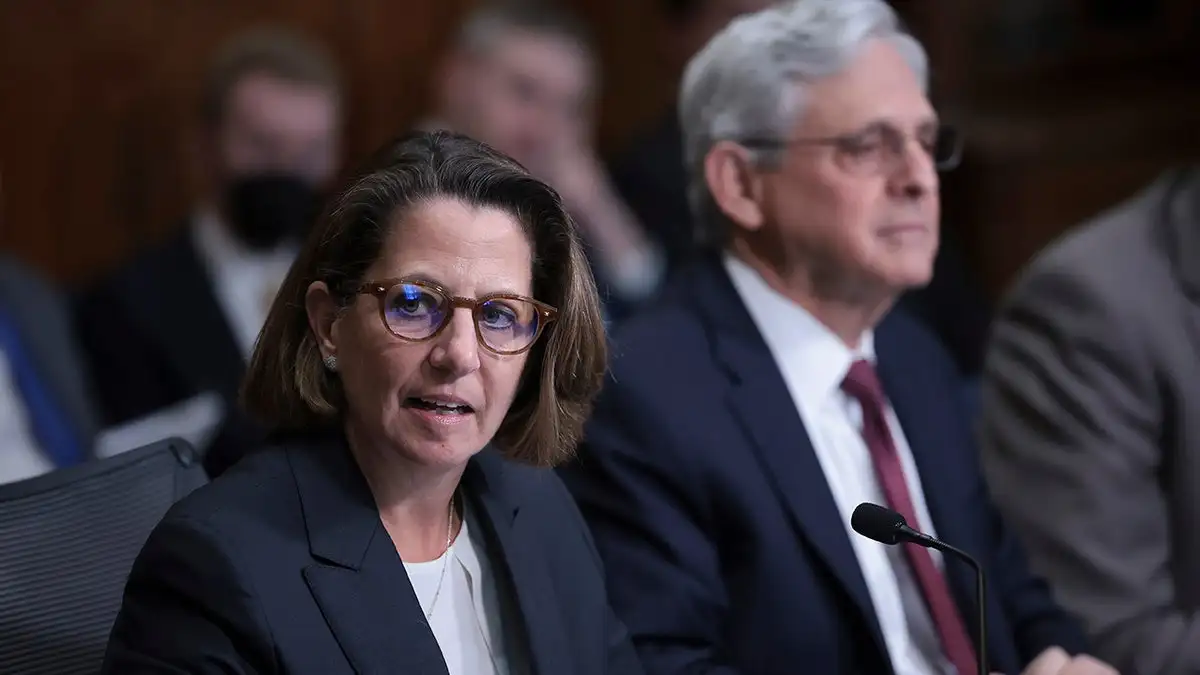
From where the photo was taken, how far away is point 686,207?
3.90 metres

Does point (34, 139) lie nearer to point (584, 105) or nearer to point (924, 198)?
point (584, 105)

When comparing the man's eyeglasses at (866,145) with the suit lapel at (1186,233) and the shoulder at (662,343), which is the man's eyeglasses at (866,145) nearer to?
the shoulder at (662,343)

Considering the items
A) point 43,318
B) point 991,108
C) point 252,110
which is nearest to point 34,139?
point 252,110

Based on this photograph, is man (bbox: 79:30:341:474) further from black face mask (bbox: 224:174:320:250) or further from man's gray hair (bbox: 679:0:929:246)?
man's gray hair (bbox: 679:0:929:246)

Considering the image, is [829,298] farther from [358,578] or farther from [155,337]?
[155,337]

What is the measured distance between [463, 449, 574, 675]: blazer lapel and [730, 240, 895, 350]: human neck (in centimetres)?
57

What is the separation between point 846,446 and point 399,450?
2.42 ft

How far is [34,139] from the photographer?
390 cm

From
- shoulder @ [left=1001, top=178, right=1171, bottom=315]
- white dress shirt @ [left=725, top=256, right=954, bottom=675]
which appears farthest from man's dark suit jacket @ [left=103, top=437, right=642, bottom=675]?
shoulder @ [left=1001, top=178, right=1171, bottom=315]

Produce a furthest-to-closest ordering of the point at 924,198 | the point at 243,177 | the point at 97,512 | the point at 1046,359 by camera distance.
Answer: the point at 243,177 → the point at 1046,359 → the point at 924,198 → the point at 97,512

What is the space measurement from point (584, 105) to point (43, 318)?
5.27ft

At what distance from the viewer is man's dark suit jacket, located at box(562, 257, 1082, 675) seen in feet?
5.94

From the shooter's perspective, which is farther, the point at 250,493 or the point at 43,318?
the point at 43,318

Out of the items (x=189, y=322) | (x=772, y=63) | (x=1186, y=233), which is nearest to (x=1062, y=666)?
(x=1186, y=233)
